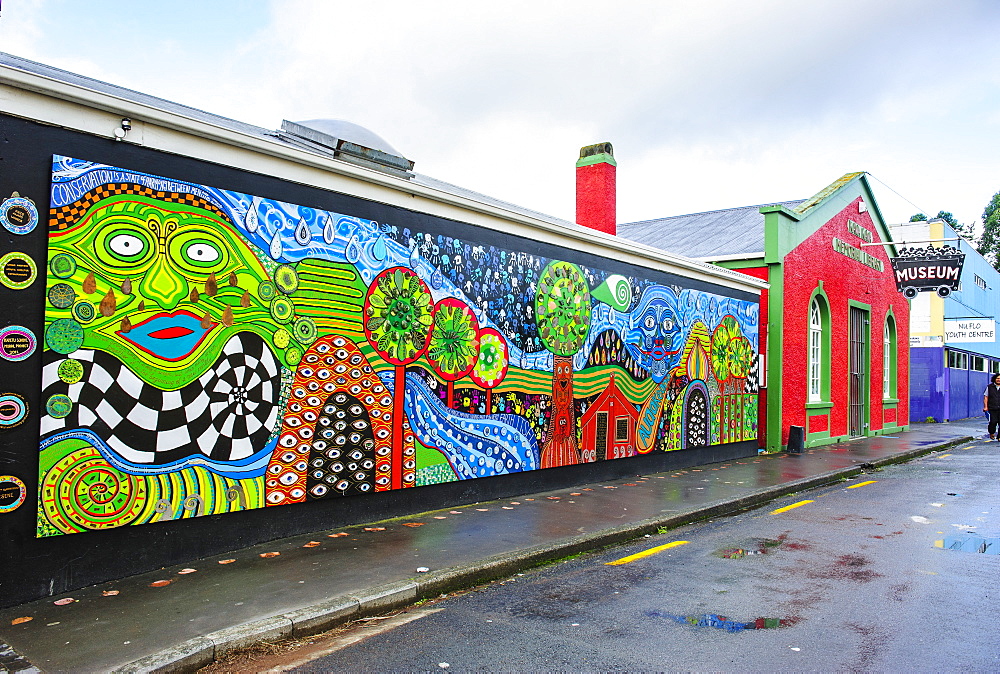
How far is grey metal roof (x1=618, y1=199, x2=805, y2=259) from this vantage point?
64.5 ft

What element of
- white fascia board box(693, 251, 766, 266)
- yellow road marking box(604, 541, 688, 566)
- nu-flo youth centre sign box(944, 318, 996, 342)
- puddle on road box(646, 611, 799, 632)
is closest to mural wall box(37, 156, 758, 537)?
yellow road marking box(604, 541, 688, 566)

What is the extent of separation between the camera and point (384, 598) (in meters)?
5.57

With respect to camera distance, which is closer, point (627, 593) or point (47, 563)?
point (47, 563)

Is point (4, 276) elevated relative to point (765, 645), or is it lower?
elevated

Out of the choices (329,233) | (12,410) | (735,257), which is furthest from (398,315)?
(735,257)

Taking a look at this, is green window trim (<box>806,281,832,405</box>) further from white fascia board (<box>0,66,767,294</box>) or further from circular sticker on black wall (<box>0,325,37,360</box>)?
circular sticker on black wall (<box>0,325,37,360</box>)

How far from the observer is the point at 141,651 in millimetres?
4441

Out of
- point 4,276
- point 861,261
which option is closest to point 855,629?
point 4,276

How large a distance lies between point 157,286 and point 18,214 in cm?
113

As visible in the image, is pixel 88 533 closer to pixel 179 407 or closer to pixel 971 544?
pixel 179 407

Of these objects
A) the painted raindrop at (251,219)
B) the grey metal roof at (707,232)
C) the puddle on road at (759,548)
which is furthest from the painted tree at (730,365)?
the painted raindrop at (251,219)

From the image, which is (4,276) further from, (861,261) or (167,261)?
(861,261)

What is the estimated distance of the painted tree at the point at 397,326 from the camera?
821 centimetres

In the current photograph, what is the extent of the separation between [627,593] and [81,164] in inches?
221
